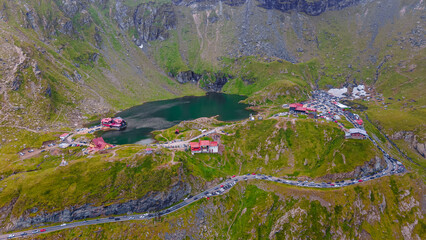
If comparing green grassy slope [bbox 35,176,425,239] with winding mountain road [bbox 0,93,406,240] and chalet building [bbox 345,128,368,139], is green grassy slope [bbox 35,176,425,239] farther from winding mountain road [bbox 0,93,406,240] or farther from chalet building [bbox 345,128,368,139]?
chalet building [bbox 345,128,368,139]

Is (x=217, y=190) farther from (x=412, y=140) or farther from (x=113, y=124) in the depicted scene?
(x=412, y=140)

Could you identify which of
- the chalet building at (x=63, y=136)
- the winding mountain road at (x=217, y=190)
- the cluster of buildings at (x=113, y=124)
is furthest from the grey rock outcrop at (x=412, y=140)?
the chalet building at (x=63, y=136)

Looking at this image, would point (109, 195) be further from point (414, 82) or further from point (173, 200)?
point (414, 82)

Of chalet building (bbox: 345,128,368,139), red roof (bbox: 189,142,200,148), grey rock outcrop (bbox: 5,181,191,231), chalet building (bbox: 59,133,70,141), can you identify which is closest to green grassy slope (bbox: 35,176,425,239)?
grey rock outcrop (bbox: 5,181,191,231)

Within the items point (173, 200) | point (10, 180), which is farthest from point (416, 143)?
point (10, 180)

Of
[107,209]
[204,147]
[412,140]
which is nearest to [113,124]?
[204,147]

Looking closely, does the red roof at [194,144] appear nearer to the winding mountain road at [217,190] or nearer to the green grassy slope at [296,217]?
the winding mountain road at [217,190]
